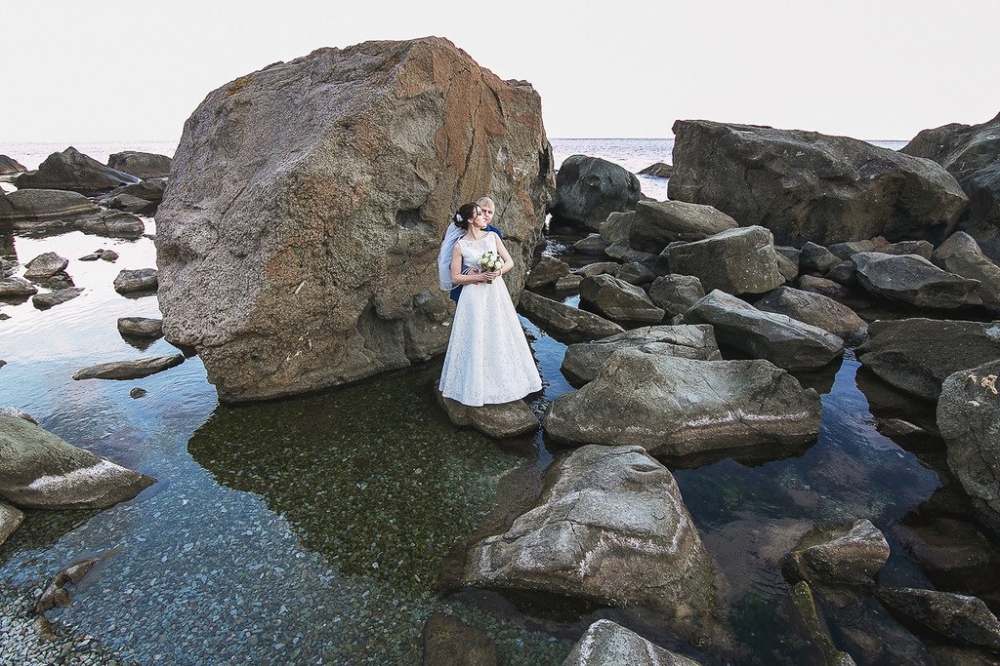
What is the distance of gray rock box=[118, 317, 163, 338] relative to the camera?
41.2ft

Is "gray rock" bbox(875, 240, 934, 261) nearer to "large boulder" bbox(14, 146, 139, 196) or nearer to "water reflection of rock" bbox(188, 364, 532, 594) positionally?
"water reflection of rock" bbox(188, 364, 532, 594)

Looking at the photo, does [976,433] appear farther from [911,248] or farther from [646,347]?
[911,248]

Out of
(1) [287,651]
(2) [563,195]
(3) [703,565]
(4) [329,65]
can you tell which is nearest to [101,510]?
(1) [287,651]

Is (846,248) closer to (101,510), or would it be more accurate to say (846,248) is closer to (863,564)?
(863,564)

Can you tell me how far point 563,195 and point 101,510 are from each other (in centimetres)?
2776

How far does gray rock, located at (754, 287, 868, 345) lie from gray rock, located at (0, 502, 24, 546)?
14591mm

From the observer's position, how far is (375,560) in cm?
583

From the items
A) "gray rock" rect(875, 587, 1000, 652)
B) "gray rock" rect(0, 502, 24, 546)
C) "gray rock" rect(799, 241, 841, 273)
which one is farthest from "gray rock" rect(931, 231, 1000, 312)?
"gray rock" rect(0, 502, 24, 546)

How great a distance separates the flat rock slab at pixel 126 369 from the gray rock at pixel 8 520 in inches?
164

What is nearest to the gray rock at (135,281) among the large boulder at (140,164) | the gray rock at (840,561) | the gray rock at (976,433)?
the gray rock at (840,561)

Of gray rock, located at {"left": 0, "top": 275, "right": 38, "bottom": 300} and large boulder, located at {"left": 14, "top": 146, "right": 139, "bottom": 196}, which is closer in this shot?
gray rock, located at {"left": 0, "top": 275, "right": 38, "bottom": 300}

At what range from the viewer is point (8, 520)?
20.1ft

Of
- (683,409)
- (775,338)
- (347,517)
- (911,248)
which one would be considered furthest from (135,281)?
(911,248)

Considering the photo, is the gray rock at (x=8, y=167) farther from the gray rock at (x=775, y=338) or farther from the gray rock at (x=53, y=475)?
the gray rock at (x=775, y=338)
